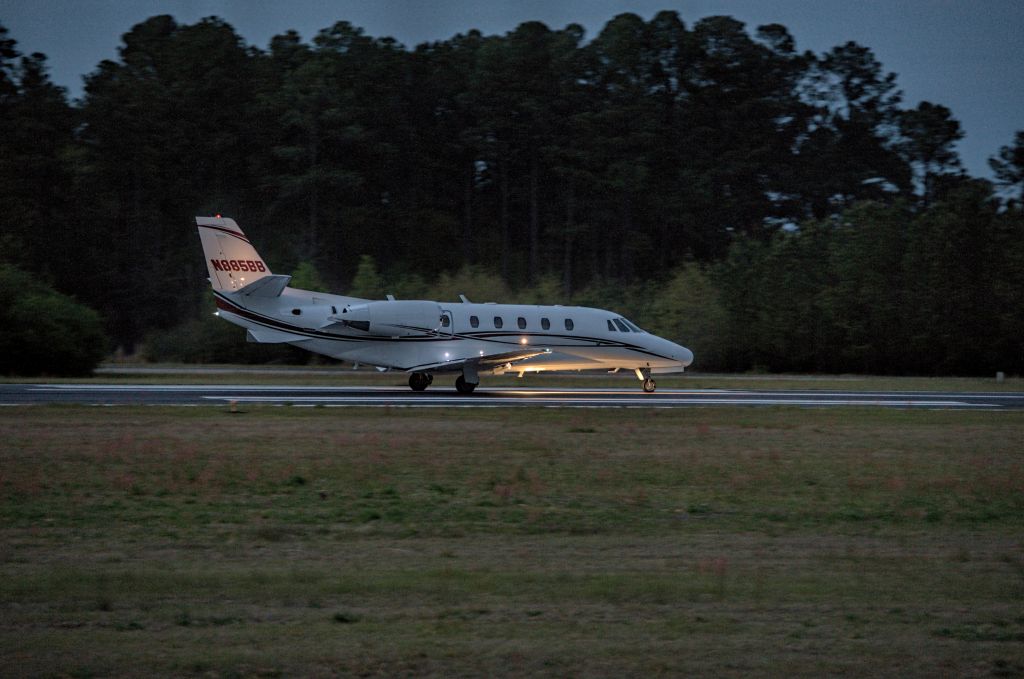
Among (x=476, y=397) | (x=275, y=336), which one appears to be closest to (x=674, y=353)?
(x=476, y=397)

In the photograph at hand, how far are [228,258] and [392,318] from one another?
201 inches

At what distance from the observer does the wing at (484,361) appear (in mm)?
31703

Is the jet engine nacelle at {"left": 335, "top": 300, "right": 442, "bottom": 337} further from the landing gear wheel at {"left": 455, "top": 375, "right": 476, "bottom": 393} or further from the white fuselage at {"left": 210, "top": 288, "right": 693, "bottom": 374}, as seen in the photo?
the landing gear wheel at {"left": 455, "top": 375, "right": 476, "bottom": 393}

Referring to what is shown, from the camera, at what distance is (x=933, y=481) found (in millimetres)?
14891

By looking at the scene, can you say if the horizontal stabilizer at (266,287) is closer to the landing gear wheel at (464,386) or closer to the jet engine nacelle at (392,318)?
the jet engine nacelle at (392,318)

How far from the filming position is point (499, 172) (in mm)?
86125

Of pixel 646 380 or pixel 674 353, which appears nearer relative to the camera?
pixel 646 380

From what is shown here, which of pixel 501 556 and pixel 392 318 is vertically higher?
pixel 392 318

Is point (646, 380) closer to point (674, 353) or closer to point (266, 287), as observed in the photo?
point (674, 353)

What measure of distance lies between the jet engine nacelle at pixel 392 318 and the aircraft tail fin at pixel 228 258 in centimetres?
292

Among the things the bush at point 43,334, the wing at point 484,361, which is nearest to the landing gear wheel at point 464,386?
the wing at point 484,361

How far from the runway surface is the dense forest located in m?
23.5

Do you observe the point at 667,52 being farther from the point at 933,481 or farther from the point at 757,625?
the point at 757,625

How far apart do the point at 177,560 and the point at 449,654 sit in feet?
11.5
